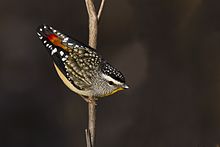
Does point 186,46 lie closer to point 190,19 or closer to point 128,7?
point 190,19

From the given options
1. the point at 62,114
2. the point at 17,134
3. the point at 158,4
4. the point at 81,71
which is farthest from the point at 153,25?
the point at 81,71

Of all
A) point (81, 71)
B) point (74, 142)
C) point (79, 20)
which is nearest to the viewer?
point (81, 71)

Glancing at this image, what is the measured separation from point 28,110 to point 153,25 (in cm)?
40

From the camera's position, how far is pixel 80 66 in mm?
755

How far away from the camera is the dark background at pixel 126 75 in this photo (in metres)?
1.26

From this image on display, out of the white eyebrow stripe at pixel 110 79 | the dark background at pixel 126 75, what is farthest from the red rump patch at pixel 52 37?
the dark background at pixel 126 75

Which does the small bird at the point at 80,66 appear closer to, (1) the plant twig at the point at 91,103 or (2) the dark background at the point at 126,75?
(1) the plant twig at the point at 91,103

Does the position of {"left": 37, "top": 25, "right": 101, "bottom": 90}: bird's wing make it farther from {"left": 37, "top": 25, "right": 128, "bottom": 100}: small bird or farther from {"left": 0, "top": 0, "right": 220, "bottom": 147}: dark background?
{"left": 0, "top": 0, "right": 220, "bottom": 147}: dark background

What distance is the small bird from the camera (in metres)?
0.72

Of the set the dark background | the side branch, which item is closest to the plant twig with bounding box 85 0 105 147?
the side branch

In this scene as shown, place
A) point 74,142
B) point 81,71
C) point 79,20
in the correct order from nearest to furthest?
point 81,71 → point 79,20 → point 74,142

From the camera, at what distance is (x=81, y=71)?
75cm

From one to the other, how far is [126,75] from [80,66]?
1.88 ft

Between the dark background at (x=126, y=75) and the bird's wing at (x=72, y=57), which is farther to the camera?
the dark background at (x=126, y=75)
